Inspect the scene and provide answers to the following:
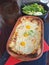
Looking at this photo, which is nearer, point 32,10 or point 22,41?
point 22,41

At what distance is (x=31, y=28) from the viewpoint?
0.94 metres

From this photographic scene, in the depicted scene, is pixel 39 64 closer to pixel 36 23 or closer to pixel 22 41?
pixel 22 41

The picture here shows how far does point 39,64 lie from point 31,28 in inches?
8.5

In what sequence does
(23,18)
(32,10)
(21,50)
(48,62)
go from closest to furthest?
(21,50) < (48,62) < (23,18) < (32,10)

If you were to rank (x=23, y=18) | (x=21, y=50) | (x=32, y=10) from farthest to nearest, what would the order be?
1. (x=32, y=10)
2. (x=23, y=18)
3. (x=21, y=50)

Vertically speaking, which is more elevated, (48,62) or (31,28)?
(31,28)

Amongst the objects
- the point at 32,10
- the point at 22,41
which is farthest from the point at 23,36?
the point at 32,10

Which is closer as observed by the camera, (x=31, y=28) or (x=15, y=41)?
(x=15, y=41)

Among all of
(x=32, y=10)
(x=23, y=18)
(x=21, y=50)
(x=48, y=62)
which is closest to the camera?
(x=21, y=50)

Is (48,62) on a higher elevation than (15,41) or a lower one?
lower

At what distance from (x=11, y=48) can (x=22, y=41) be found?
0.25 ft

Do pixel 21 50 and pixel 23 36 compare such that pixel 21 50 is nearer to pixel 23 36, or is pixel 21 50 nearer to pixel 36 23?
pixel 23 36

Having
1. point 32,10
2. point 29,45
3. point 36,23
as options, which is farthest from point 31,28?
point 32,10

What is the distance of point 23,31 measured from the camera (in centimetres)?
91
